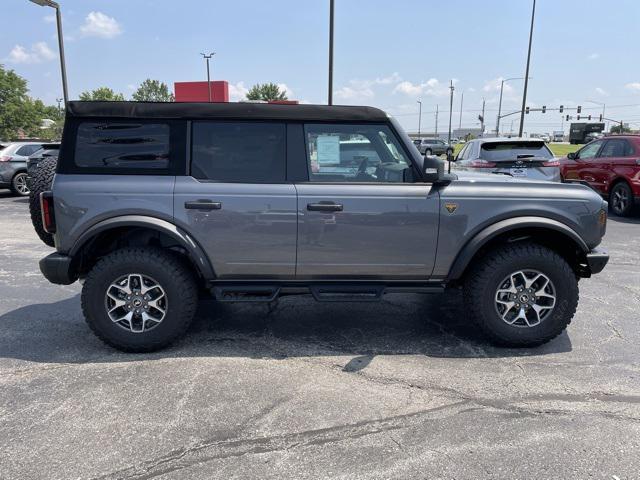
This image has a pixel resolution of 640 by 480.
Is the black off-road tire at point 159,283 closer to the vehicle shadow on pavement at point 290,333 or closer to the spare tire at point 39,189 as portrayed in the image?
the vehicle shadow on pavement at point 290,333

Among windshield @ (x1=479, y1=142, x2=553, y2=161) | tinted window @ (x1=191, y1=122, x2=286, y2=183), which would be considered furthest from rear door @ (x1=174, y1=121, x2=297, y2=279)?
windshield @ (x1=479, y1=142, x2=553, y2=161)

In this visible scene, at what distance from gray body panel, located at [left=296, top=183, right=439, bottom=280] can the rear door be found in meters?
0.14

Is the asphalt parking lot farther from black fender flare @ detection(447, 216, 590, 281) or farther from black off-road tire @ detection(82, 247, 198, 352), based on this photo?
black fender flare @ detection(447, 216, 590, 281)

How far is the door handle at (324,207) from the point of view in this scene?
146 inches

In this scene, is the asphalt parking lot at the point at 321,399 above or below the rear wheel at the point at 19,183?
below

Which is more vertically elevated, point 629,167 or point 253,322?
point 629,167

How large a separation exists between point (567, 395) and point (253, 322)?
2601mm

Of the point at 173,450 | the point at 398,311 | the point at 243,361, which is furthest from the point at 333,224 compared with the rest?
the point at 173,450

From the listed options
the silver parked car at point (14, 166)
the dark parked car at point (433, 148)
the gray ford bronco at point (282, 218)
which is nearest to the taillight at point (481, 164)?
the dark parked car at point (433, 148)

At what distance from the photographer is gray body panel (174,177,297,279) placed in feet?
12.1

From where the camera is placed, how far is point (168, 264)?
12.4 feet

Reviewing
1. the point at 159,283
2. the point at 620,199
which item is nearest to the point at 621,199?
the point at 620,199

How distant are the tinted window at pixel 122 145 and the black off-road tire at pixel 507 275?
260cm

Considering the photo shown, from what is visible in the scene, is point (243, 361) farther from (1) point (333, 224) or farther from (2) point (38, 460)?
(2) point (38, 460)
